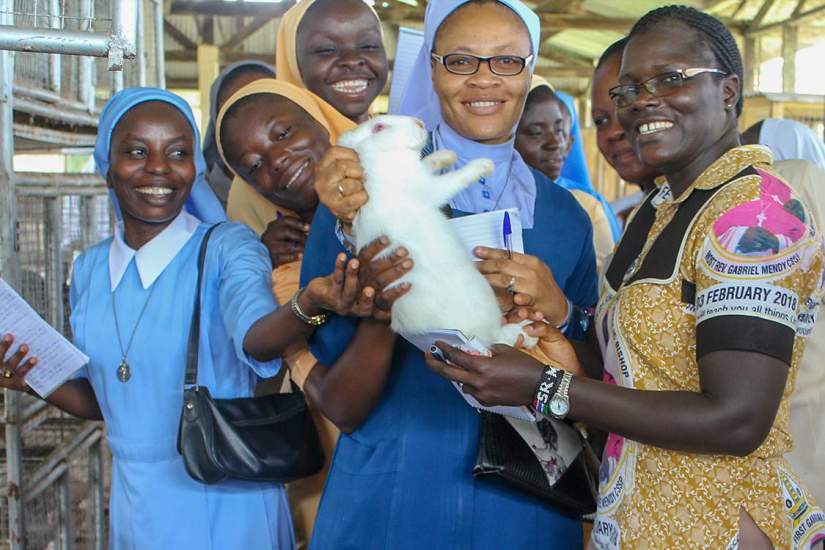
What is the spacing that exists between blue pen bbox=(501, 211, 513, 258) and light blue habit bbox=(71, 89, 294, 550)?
74cm

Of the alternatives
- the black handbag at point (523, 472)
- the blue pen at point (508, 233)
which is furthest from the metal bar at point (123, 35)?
the black handbag at point (523, 472)

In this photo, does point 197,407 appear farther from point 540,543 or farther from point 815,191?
point 815,191

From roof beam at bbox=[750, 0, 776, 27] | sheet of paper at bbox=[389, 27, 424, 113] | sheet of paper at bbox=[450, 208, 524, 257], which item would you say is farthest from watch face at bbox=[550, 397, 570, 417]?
roof beam at bbox=[750, 0, 776, 27]

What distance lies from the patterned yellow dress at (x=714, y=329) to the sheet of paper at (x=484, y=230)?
0.26 metres

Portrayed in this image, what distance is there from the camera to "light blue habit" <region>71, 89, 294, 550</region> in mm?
2291

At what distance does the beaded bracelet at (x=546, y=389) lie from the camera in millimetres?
1603

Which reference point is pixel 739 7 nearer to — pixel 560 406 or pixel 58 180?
pixel 58 180

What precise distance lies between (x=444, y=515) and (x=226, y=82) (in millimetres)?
2566

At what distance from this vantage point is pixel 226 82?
149 inches

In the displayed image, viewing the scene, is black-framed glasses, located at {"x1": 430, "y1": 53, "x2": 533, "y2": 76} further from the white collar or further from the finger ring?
the white collar

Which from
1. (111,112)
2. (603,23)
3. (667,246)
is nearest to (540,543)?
(667,246)

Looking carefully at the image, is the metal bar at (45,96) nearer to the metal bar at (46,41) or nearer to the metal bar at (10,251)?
the metal bar at (10,251)

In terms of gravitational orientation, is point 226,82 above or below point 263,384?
above

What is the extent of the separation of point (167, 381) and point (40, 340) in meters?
0.40
